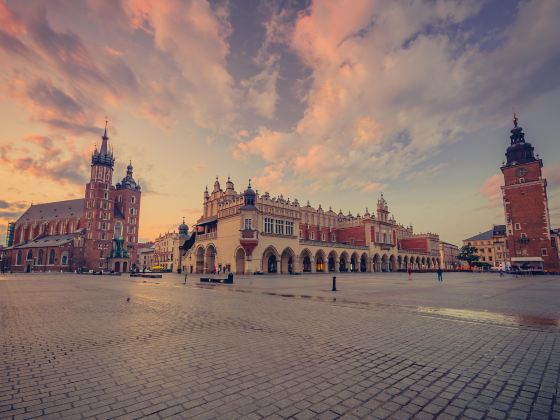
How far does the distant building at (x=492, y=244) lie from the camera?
10538 cm

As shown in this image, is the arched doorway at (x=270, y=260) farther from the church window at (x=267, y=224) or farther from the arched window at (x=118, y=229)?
the arched window at (x=118, y=229)

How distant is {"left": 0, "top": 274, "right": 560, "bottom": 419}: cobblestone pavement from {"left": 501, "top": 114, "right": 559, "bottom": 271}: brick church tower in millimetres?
63633

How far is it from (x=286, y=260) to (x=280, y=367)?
156ft

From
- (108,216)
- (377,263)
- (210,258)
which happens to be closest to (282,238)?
(210,258)

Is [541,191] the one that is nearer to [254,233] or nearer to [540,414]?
[254,233]

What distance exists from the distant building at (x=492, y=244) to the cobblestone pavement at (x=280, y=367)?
121695mm

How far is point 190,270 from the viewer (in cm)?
5584

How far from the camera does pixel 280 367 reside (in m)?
4.63

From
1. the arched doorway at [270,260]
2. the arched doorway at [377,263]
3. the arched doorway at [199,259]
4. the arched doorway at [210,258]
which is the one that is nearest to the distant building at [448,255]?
the arched doorway at [377,263]

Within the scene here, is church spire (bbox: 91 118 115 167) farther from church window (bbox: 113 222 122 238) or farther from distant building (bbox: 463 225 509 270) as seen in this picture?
distant building (bbox: 463 225 509 270)

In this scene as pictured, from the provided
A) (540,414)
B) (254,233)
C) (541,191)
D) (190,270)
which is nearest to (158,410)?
(540,414)

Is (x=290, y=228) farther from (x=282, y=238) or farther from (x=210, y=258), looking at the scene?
(x=210, y=258)

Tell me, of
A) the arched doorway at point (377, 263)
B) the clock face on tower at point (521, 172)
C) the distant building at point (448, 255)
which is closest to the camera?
A: the clock face on tower at point (521, 172)

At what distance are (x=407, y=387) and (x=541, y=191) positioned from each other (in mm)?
74393
